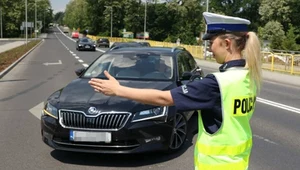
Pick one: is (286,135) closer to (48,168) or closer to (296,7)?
(48,168)

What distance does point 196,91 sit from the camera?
2.12 m

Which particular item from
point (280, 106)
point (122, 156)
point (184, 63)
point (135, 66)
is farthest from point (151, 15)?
point (122, 156)

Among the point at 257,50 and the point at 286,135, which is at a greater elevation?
the point at 257,50

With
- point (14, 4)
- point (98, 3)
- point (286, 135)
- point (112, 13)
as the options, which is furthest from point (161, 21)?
point (286, 135)

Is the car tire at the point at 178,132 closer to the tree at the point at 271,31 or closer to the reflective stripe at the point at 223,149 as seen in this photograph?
the reflective stripe at the point at 223,149

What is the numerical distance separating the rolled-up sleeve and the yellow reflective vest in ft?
0.13

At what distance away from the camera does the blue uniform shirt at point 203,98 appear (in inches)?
83.5

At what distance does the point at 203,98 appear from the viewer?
2121mm

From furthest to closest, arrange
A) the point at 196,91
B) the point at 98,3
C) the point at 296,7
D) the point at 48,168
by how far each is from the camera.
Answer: the point at 98,3 → the point at 296,7 → the point at 48,168 → the point at 196,91

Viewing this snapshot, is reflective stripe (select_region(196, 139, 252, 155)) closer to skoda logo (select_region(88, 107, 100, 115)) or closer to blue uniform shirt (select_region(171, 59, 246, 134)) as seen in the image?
blue uniform shirt (select_region(171, 59, 246, 134))

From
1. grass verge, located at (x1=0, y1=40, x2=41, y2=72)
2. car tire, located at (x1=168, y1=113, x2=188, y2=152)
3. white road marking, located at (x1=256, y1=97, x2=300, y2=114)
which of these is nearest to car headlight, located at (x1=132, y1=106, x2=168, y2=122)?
car tire, located at (x1=168, y1=113, x2=188, y2=152)

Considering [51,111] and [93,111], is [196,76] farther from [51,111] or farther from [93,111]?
[51,111]

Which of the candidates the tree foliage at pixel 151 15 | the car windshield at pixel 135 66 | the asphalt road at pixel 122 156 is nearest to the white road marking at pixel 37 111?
the asphalt road at pixel 122 156

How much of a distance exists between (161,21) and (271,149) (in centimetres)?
9142
